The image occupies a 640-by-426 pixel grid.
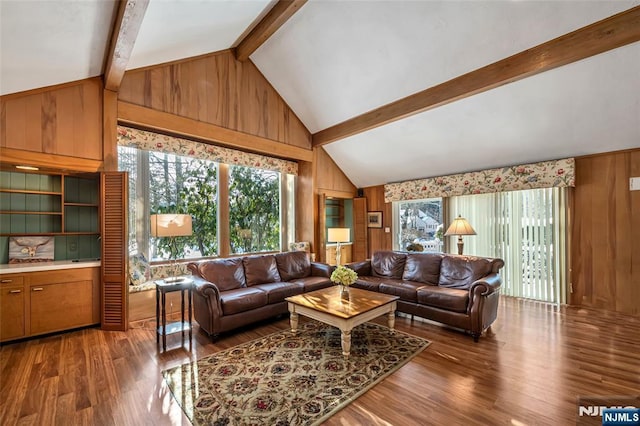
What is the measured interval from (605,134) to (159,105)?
246 inches

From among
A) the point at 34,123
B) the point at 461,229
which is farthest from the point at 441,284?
the point at 34,123

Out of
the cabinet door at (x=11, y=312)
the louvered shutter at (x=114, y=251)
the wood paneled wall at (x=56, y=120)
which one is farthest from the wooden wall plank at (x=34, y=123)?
the cabinet door at (x=11, y=312)

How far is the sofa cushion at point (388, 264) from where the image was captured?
14.7 feet

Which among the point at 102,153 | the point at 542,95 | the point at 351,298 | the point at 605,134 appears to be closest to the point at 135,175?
the point at 102,153

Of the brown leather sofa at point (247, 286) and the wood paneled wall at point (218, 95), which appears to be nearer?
the brown leather sofa at point (247, 286)

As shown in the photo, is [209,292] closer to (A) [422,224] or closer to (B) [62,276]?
(B) [62,276]

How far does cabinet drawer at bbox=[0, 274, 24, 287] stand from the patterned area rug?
2021mm

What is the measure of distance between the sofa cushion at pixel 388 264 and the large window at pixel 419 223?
140cm

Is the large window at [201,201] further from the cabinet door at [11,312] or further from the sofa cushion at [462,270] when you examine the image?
the sofa cushion at [462,270]

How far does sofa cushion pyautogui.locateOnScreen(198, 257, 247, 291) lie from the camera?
3.64 metres

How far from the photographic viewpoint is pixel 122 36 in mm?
2465

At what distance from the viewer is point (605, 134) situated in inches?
149

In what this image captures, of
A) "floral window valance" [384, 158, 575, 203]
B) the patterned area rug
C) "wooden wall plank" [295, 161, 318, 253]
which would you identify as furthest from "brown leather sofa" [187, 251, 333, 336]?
"floral window valance" [384, 158, 575, 203]

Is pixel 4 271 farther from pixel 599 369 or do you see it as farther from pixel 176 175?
pixel 599 369
